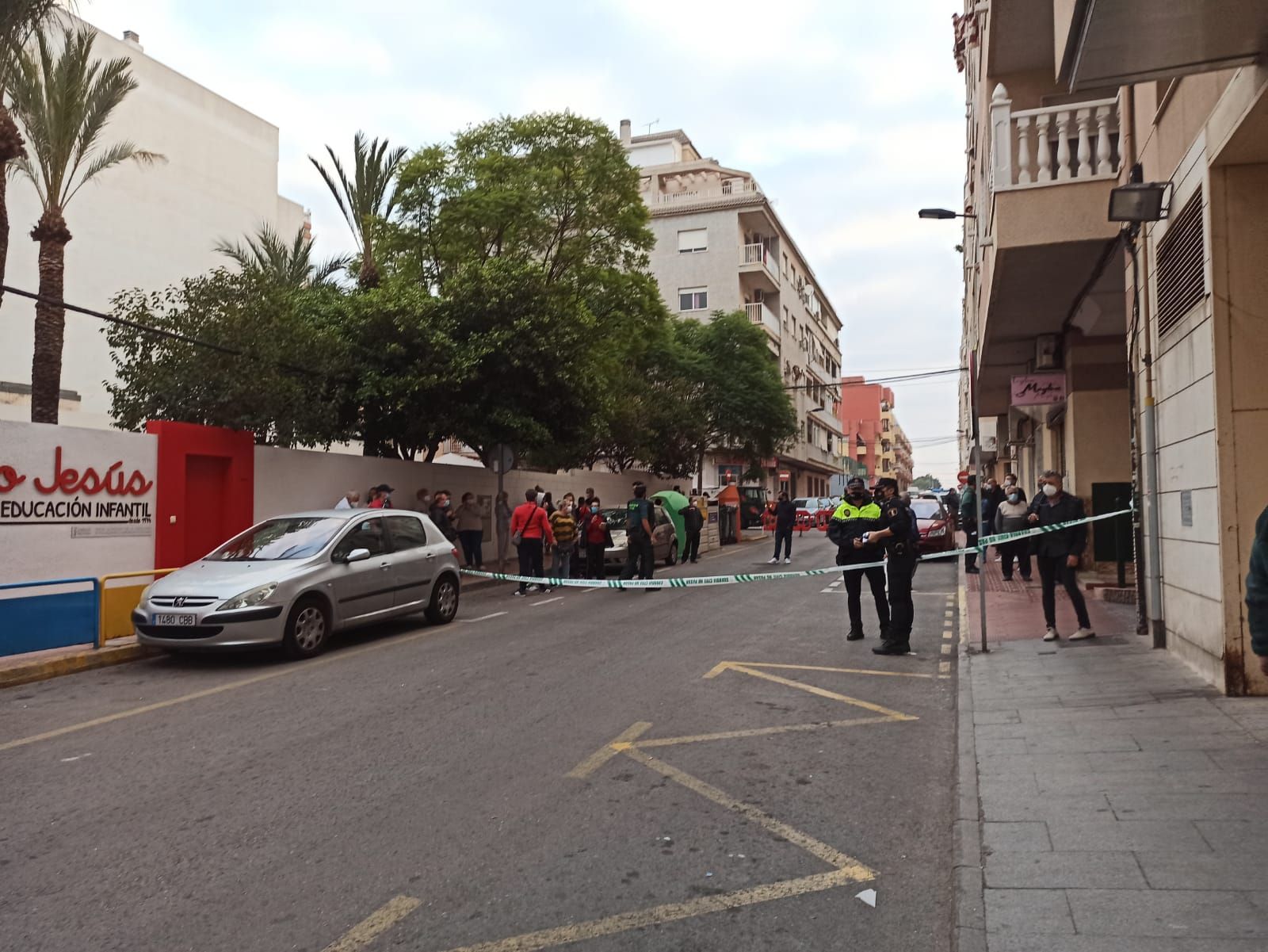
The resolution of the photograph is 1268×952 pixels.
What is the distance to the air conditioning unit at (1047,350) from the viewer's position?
16.3 m

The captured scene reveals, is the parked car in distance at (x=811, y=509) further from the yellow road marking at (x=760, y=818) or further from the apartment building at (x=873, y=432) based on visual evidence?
the yellow road marking at (x=760, y=818)

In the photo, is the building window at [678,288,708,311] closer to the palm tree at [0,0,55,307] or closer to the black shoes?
the palm tree at [0,0,55,307]

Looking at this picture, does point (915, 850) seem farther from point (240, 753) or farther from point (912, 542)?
point (912, 542)

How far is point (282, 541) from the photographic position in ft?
33.9

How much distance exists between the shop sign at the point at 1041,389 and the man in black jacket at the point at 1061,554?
6.87m

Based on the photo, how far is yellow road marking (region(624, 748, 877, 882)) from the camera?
4117 millimetres

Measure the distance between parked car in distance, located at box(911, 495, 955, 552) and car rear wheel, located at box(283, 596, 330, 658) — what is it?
584 inches

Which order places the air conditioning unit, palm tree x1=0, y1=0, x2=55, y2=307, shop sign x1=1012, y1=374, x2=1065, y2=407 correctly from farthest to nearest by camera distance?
1. shop sign x1=1012, y1=374, x2=1065, y2=407
2. the air conditioning unit
3. palm tree x1=0, y1=0, x2=55, y2=307

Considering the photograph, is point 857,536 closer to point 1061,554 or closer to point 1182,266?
point 1061,554

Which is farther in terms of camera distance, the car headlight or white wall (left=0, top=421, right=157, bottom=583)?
white wall (left=0, top=421, right=157, bottom=583)

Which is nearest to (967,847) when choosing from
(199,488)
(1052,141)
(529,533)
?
(1052,141)

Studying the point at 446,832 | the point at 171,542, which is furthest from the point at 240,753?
the point at 171,542

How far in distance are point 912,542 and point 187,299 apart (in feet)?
37.1

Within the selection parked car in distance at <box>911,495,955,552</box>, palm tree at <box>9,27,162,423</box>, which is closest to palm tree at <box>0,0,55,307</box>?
palm tree at <box>9,27,162,423</box>
